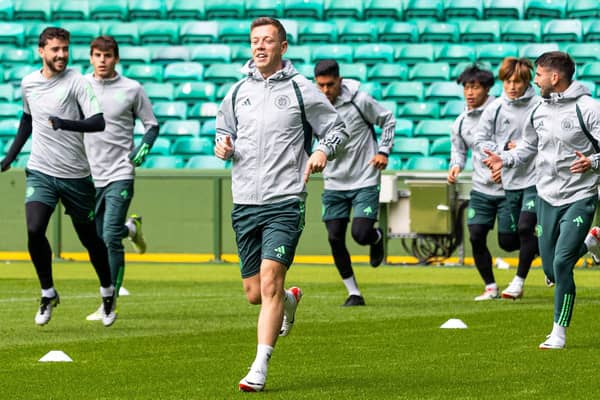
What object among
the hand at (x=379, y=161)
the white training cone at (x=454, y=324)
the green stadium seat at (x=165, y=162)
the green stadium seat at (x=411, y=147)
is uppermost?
the hand at (x=379, y=161)

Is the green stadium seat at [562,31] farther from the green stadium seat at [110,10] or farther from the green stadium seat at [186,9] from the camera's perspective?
the green stadium seat at [110,10]

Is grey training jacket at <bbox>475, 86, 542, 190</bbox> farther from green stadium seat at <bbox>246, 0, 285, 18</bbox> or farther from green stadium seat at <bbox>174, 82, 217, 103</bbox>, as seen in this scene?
green stadium seat at <bbox>246, 0, 285, 18</bbox>

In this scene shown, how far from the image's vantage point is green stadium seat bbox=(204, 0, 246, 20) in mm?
26656

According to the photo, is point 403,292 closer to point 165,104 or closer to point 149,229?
point 149,229

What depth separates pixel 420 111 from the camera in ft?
77.4

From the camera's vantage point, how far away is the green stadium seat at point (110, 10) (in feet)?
89.6

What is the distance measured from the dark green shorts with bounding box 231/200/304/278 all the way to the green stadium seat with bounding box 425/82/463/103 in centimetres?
1639

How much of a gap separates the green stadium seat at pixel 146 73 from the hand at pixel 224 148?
1818cm

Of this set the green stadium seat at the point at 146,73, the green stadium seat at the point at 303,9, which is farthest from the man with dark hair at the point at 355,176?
the green stadium seat at the point at 303,9

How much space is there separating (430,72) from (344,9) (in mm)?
2716

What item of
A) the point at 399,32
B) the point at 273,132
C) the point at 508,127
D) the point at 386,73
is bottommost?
the point at 386,73

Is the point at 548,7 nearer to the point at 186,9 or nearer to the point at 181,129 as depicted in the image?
the point at 186,9

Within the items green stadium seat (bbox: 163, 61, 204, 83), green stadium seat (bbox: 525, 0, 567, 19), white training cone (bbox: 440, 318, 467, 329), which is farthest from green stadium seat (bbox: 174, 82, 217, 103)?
white training cone (bbox: 440, 318, 467, 329)

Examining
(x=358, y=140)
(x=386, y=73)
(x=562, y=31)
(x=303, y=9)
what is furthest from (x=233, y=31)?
(x=358, y=140)
